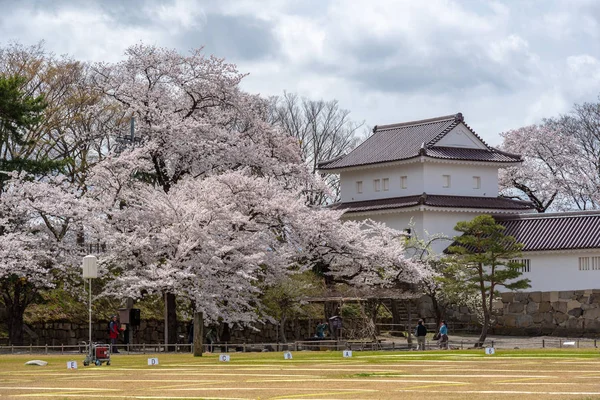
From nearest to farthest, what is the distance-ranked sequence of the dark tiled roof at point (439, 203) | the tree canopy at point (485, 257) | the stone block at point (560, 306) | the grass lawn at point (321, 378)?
the grass lawn at point (321, 378)
the tree canopy at point (485, 257)
the stone block at point (560, 306)
the dark tiled roof at point (439, 203)

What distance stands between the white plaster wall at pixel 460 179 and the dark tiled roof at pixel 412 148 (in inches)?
26.1

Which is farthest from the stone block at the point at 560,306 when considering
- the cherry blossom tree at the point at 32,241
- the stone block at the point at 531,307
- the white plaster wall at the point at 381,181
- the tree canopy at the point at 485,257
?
the cherry blossom tree at the point at 32,241

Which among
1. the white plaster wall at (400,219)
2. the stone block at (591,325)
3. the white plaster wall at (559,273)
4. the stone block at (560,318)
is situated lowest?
the stone block at (591,325)

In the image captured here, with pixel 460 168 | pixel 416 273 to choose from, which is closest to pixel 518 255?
pixel 416 273

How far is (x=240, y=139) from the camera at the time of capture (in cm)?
4244

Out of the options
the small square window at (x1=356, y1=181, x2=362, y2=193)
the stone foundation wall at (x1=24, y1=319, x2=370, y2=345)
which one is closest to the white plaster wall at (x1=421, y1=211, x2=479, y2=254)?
the small square window at (x1=356, y1=181, x2=362, y2=193)

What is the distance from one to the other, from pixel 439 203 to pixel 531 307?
712 cm

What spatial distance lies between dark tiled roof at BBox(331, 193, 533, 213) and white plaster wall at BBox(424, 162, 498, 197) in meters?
0.51

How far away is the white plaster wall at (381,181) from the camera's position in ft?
169

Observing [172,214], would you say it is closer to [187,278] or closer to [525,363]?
[187,278]

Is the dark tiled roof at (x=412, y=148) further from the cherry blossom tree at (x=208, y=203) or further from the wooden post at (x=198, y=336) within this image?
the wooden post at (x=198, y=336)

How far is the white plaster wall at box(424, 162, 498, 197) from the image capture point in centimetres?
5150

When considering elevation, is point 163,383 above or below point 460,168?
below

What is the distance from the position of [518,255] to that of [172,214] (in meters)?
14.2
